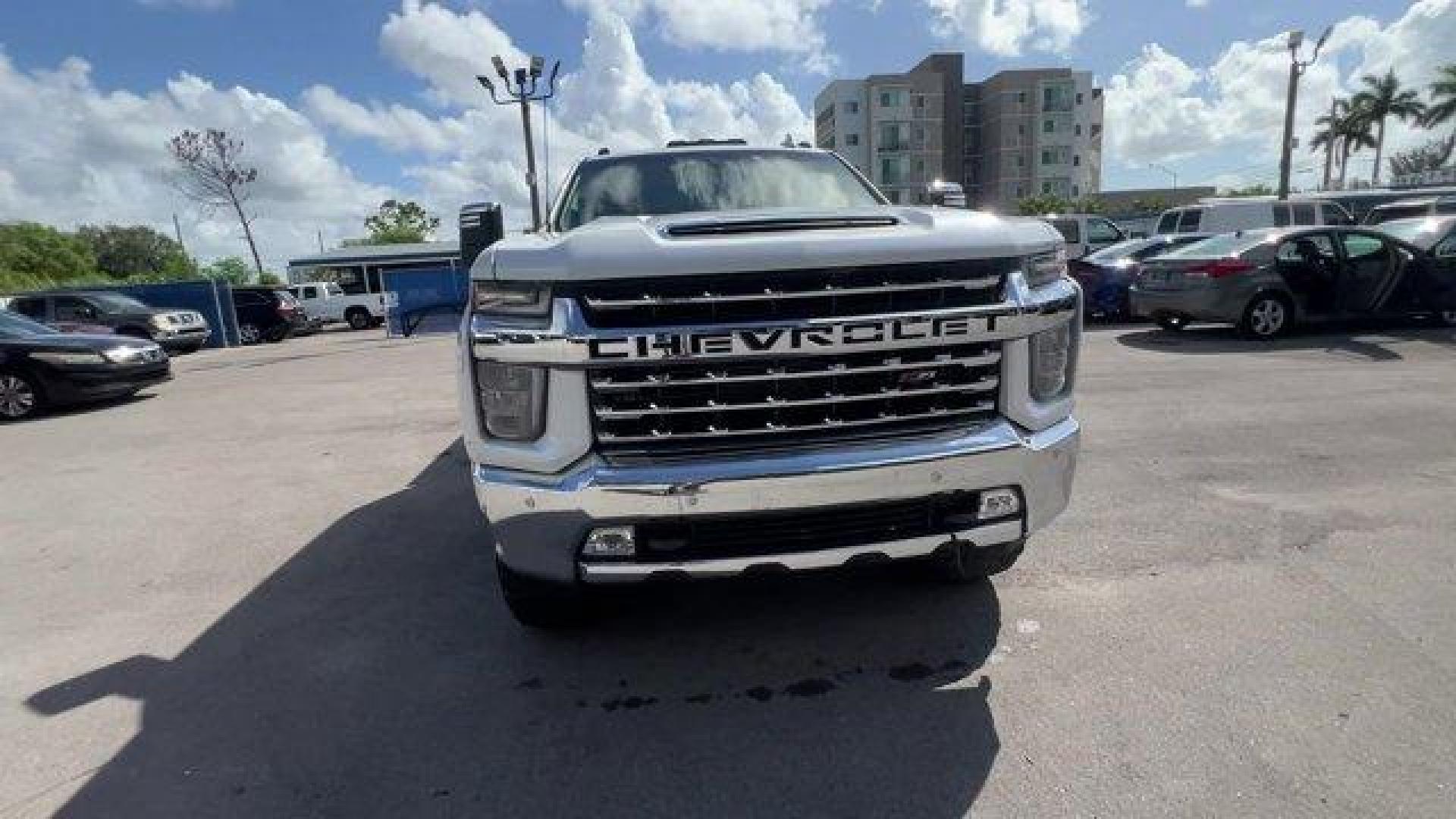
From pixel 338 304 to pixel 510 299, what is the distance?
28374mm

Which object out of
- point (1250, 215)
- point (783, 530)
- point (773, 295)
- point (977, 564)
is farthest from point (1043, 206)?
point (783, 530)

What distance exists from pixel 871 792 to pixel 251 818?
66.5 inches

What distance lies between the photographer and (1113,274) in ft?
42.3

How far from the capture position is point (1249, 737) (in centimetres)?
238

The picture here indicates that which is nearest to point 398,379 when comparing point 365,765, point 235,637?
point 235,637

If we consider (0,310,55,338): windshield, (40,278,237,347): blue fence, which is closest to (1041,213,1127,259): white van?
(0,310,55,338): windshield

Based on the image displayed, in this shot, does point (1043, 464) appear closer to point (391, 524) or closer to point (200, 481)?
point (391, 524)

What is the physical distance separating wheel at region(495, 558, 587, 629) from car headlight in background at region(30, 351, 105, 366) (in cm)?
926

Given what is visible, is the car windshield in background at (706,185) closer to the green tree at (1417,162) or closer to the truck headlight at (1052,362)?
the truck headlight at (1052,362)

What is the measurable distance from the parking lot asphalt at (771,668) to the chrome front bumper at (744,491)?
1.75ft

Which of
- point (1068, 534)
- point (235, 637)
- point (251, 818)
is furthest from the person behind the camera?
point (1068, 534)

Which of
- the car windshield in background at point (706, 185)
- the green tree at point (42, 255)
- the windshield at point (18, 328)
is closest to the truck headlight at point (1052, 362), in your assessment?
the car windshield in background at point (706, 185)

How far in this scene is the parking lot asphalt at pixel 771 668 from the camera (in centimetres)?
227

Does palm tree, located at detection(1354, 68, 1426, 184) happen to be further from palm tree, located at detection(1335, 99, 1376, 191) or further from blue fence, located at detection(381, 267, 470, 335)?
blue fence, located at detection(381, 267, 470, 335)
